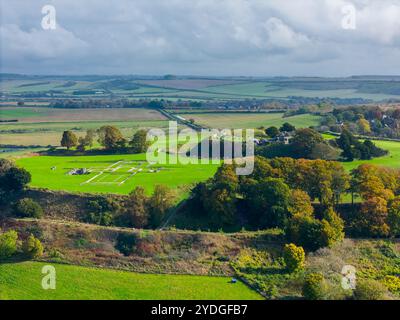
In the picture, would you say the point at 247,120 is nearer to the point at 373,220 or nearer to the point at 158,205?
the point at 158,205

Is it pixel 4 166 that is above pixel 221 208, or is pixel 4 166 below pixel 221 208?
above

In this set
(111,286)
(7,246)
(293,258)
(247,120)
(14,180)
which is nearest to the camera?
(111,286)

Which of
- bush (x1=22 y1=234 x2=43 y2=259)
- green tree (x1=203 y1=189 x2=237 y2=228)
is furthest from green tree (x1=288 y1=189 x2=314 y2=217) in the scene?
bush (x1=22 y1=234 x2=43 y2=259)

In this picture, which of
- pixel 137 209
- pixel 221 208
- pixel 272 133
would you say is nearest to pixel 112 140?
pixel 272 133

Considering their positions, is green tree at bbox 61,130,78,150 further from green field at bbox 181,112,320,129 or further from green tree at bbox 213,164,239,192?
green field at bbox 181,112,320,129

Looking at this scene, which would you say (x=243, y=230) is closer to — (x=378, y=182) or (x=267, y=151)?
(x=378, y=182)
